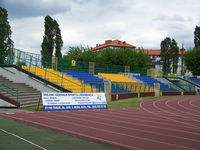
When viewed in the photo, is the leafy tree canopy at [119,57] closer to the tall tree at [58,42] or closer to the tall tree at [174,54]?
the tall tree at [58,42]

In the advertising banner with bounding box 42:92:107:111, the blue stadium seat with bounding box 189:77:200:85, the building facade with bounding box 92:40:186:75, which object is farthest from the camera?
the building facade with bounding box 92:40:186:75

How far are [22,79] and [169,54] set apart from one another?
6430 cm

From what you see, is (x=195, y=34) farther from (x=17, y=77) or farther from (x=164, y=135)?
(x=164, y=135)

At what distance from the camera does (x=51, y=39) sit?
56.9 m

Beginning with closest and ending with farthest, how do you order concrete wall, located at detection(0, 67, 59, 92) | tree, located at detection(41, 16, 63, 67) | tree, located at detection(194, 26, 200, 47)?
concrete wall, located at detection(0, 67, 59, 92), tree, located at detection(41, 16, 63, 67), tree, located at detection(194, 26, 200, 47)

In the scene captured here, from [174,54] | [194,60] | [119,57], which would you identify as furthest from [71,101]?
[174,54]

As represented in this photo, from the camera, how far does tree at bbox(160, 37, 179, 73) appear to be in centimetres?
7925

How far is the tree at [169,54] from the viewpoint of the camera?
79.2 m

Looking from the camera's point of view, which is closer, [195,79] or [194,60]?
[195,79]

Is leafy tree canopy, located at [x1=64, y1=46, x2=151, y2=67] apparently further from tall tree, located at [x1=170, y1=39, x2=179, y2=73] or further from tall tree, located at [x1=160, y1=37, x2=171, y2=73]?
tall tree, located at [x1=170, y1=39, x2=179, y2=73]

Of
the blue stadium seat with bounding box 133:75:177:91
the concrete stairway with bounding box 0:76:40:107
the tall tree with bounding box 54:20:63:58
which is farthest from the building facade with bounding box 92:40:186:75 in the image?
the concrete stairway with bounding box 0:76:40:107

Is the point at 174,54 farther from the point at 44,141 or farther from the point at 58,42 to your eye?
the point at 44,141

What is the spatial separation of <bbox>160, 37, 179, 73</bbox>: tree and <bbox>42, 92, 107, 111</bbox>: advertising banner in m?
63.8

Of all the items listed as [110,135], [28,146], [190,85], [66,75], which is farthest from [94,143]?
[190,85]
